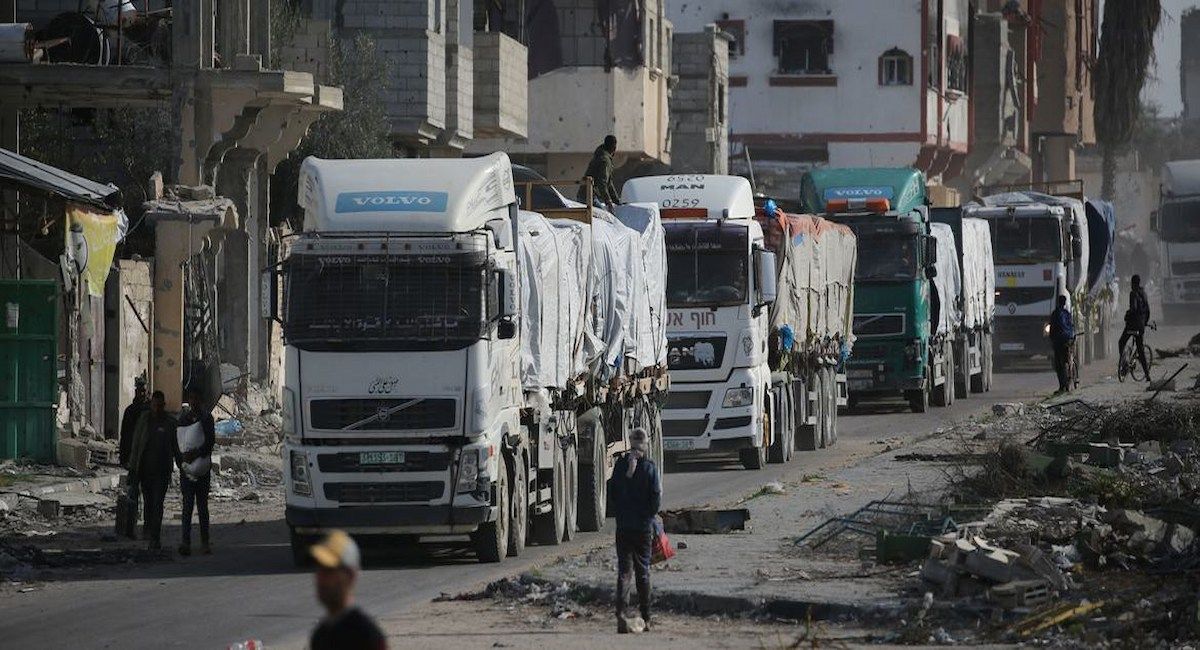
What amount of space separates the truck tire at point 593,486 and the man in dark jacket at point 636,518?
6850mm

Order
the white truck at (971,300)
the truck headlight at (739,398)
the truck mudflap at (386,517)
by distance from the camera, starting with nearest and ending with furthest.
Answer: the truck mudflap at (386,517), the truck headlight at (739,398), the white truck at (971,300)

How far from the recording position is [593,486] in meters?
20.4

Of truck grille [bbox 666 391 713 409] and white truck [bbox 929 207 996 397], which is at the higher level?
white truck [bbox 929 207 996 397]

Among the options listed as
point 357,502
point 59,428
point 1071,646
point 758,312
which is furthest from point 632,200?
point 1071,646

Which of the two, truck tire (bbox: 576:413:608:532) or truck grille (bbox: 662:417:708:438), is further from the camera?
truck grille (bbox: 662:417:708:438)

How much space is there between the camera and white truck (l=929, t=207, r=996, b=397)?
41.9 meters

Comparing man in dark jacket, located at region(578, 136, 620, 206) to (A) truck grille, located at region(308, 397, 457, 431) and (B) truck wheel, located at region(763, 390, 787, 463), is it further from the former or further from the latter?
(A) truck grille, located at region(308, 397, 457, 431)

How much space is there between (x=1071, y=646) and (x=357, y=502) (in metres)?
6.49

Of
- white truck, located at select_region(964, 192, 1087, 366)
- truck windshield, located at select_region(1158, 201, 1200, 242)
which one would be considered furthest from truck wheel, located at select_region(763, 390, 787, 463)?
truck windshield, located at select_region(1158, 201, 1200, 242)

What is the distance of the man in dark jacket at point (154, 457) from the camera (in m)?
18.6

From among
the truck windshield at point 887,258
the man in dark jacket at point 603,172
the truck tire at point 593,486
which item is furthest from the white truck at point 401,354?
the truck windshield at point 887,258

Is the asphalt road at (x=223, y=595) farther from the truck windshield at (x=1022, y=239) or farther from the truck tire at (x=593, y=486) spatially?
the truck windshield at (x=1022, y=239)

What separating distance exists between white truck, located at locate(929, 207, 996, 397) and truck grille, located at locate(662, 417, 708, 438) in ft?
46.8

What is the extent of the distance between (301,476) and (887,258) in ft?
67.2
